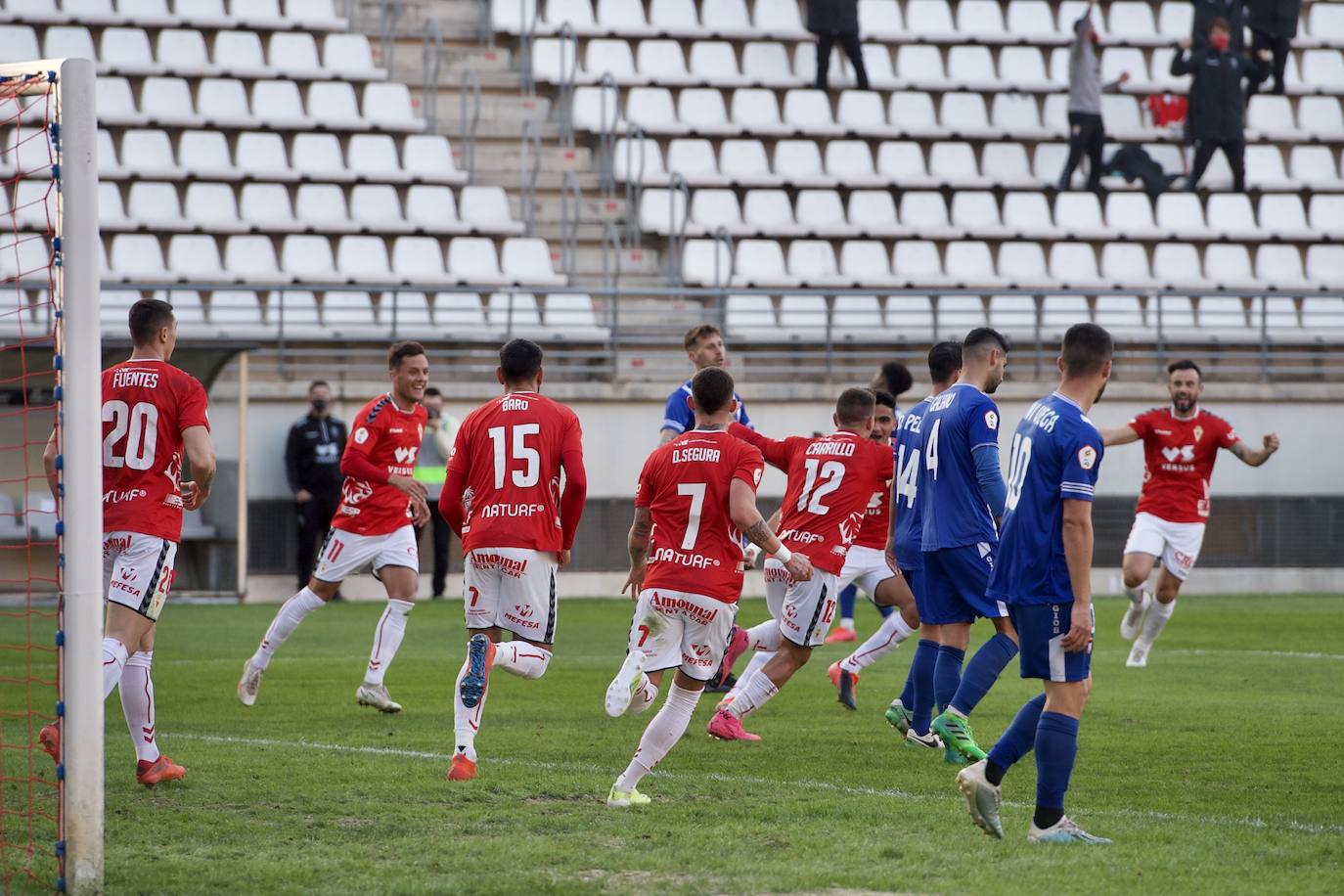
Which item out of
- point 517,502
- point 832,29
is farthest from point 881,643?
point 832,29

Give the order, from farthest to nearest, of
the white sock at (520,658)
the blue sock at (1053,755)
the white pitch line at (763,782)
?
the white sock at (520,658) < the white pitch line at (763,782) < the blue sock at (1053,755)

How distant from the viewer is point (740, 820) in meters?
6.88

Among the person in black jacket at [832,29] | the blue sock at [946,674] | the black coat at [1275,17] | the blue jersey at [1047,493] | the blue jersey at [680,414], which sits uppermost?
the black coat at [1275,17]

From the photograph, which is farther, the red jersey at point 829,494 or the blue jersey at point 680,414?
the blue jersey at point 680,414

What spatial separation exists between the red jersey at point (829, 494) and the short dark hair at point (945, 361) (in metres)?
0.53

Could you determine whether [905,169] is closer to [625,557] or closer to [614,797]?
[625,557]

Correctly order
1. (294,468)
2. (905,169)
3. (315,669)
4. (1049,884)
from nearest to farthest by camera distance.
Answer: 1. (1049,884)
2. (315,669)
3. (294,468)
4. (905,169)

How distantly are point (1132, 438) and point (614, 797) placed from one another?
7.23m

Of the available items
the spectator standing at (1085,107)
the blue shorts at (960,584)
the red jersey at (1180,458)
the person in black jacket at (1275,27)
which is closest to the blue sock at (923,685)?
A: the blue shorts at (960,584)

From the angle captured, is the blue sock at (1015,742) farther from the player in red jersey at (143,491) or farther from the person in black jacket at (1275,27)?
the person in black jacket at (1275,27)

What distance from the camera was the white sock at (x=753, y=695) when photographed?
9.04 m

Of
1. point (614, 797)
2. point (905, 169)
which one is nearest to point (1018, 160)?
point (905, 169)

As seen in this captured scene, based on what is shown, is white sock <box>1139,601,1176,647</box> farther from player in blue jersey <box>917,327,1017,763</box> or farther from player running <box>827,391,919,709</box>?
player in blue jersey <box>917,327,1017,763</box>

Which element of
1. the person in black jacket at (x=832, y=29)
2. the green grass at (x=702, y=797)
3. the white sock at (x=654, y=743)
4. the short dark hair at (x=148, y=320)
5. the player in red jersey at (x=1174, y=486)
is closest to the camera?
the green grass at (x=702, y=797)
